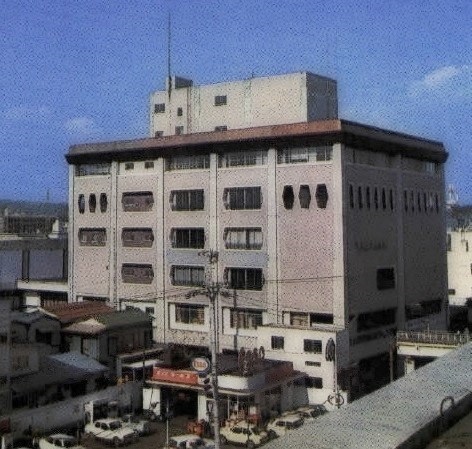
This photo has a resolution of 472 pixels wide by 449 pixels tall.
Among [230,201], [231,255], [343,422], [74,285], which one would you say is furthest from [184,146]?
[343,422]

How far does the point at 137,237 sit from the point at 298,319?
2223 centimetres

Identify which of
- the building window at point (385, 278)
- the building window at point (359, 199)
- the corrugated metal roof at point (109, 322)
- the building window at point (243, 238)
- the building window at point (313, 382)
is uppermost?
the building window at point (359, 199)

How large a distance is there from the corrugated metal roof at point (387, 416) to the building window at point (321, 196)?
46.9 meters

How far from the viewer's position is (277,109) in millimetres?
75125

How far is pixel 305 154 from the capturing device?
6238 centimetres

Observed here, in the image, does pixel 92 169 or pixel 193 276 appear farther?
pixel 92 169

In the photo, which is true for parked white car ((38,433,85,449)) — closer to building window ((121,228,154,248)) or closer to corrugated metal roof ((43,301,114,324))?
corrugated metal roof ((43,301,114,324))

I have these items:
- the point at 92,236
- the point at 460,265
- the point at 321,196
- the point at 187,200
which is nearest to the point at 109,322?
the point at 187,200

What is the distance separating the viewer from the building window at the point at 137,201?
73.1 meters

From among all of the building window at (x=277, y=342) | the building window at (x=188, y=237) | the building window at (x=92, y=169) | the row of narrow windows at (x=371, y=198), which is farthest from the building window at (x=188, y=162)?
the building window at (x=277, y=342)

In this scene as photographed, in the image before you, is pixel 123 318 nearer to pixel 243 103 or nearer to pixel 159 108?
pixel 243 103

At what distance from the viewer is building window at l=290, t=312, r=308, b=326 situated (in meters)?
62.1

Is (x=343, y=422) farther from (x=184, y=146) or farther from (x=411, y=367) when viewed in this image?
(x=184, y=146)

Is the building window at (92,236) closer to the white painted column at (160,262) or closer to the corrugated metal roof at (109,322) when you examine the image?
the white painted column at (160,262)
